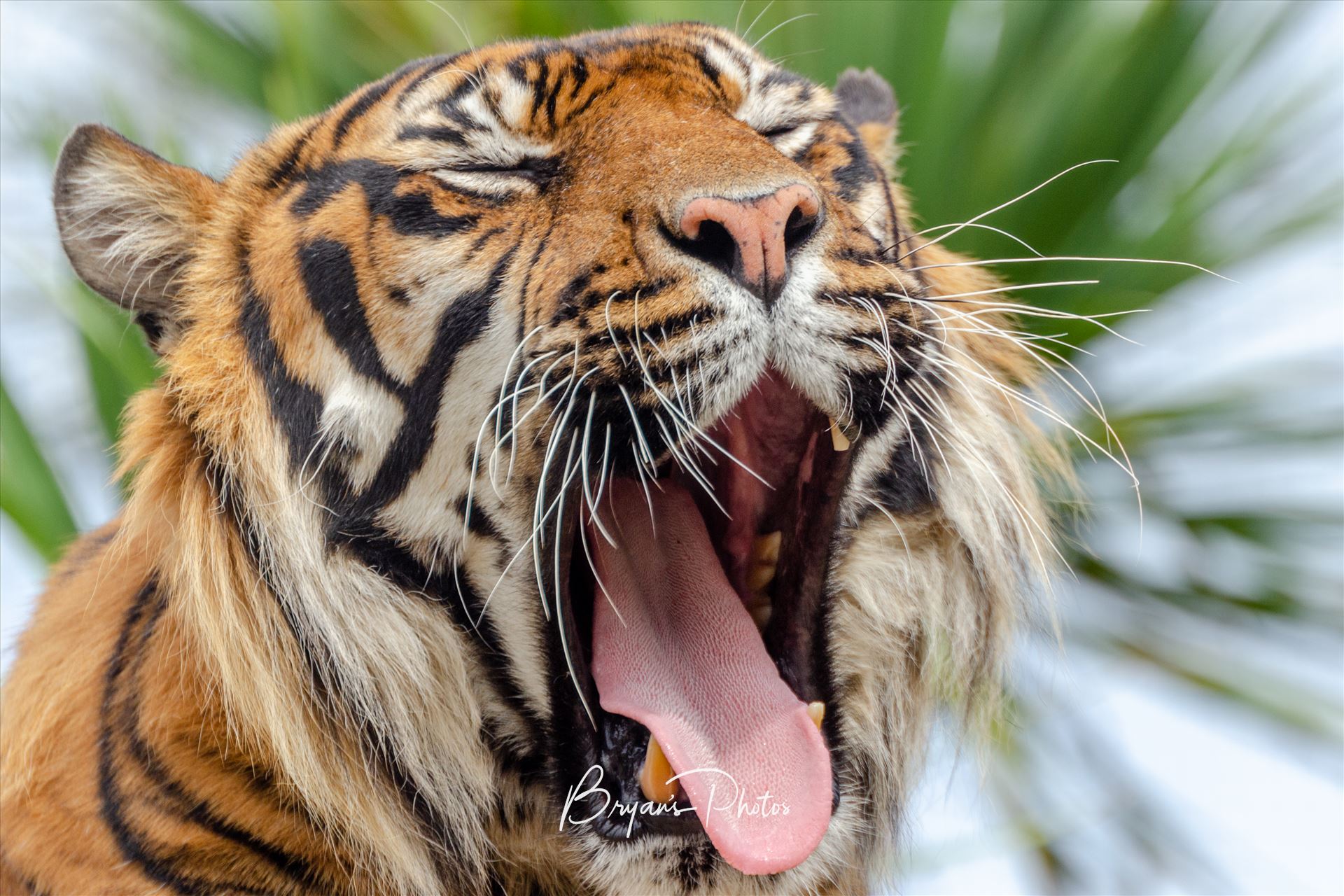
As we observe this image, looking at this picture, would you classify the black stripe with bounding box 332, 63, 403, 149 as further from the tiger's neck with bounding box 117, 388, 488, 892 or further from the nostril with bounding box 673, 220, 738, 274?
the nostril with bounding box 673, 220, 738, 274

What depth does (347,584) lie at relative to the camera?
1.83 metres

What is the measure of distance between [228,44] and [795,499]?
2.60 m

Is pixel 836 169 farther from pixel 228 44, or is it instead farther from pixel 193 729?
pixel 228 44

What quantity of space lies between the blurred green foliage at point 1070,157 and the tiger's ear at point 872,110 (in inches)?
34.4

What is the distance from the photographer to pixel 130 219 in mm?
1984

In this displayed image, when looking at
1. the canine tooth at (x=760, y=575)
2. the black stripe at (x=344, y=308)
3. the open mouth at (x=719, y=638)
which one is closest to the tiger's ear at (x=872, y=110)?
the open mouth at (x=719, y=638)

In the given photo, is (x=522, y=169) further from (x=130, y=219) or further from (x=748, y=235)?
(x=130, y=219)

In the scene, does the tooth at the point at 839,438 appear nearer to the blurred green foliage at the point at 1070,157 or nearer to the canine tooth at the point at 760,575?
the canine tooth at the point at 760,575

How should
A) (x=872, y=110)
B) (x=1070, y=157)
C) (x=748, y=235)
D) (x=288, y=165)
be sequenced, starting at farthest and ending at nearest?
(x=1070, y=157) < (x=872, y=110) < (x=288, y=165) < (x=748, y=235)

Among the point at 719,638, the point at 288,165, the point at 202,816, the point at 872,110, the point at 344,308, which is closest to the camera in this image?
the point at 202,816

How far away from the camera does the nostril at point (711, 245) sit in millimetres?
1687

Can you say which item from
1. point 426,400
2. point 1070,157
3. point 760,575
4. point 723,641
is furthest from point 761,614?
point 1070,157

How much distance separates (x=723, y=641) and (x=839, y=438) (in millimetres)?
359

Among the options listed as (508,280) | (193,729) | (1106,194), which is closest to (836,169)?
(508,280)
